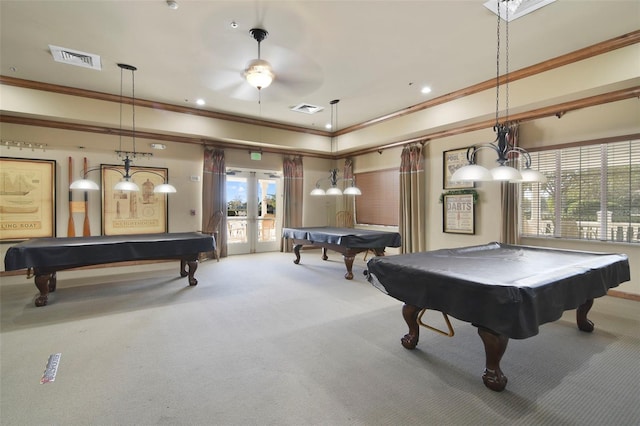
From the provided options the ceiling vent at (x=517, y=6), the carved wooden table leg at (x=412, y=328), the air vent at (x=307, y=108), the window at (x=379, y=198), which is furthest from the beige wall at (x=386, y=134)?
the carved wooden table leg at (x=412, y=328)

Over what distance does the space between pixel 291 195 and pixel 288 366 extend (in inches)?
230

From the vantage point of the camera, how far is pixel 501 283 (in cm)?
188

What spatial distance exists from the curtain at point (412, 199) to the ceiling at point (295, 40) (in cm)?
171

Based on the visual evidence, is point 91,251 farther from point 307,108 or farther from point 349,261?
point 307,108

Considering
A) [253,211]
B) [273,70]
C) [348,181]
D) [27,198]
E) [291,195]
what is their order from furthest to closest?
[348,181] → [291,195] → [253,211] → [27,198] → [273,70]

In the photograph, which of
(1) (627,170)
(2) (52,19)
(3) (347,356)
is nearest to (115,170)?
(2) (52,19)

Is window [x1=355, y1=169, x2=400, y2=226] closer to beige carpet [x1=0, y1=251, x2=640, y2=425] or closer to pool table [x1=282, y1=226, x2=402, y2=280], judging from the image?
pool table [x1=282, y1=226, x2=402, y2=280]

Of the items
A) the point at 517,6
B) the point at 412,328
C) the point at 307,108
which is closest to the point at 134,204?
the point at 307,108

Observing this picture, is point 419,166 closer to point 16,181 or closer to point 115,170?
point 115,170

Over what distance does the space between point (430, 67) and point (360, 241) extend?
2671mm

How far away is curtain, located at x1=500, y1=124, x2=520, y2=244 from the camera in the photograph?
15.9 feet

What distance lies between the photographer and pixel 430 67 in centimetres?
419

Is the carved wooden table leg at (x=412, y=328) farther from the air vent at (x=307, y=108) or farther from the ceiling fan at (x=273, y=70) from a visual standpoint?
the air vent at (x=307, y=108)

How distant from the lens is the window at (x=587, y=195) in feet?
12.9
